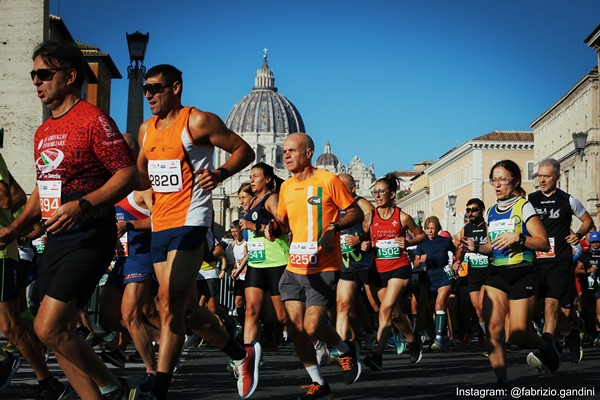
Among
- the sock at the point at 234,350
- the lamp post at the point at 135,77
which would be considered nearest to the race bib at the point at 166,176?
the sock at the point at 234,350

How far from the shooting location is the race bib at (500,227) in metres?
8.34

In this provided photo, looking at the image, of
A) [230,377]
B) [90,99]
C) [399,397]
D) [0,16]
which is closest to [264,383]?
[230,377]

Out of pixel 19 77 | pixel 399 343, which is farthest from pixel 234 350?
pixel 19 77

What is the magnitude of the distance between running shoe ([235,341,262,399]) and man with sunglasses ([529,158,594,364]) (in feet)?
11.8

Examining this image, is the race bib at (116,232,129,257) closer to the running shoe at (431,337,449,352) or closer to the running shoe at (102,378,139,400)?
the running shoe at (102,378,139,400)

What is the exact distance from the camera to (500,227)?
841cm

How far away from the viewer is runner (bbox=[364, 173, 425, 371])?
1103cm

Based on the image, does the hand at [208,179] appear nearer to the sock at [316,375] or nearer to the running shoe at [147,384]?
the running shoe at [147,384]

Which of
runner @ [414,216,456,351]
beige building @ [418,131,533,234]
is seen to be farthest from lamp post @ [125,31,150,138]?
beige building @ [418,131,533,234]

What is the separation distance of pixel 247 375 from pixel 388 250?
4.26 meters

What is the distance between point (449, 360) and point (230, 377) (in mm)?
3461

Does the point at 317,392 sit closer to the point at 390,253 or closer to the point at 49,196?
the point at 49,196

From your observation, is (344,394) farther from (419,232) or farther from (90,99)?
(90,99)

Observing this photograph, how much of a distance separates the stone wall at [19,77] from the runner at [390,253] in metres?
18.7
